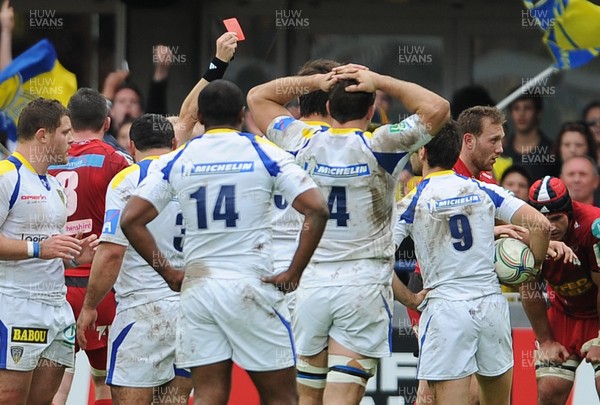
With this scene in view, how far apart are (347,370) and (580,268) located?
2.33 metres

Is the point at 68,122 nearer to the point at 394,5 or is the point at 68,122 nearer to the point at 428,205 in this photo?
the point at 428,205

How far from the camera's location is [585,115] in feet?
43.3

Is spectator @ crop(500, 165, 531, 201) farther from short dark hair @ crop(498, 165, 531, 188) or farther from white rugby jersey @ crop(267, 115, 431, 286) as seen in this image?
white rugby jersey @ crop(267, 115, 431, 286)

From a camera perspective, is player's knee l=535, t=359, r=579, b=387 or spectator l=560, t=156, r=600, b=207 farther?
spectator l=560, t=156, r=600, b=207

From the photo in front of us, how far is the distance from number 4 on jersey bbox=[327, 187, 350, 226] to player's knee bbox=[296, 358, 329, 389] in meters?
0.91

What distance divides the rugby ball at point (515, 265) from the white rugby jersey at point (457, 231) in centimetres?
25

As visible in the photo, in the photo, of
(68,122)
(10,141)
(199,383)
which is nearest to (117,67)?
(10,141)

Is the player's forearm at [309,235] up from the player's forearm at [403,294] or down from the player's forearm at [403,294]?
up

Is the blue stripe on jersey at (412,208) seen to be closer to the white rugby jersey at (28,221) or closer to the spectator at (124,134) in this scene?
the white rugby jersey at (28,221)

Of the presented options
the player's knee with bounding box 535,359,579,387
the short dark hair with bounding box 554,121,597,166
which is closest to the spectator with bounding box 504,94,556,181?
the short dark hair with bounding box 554,121,597,166

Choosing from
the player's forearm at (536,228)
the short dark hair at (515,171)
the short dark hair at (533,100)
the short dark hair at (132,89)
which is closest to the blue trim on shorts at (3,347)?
the player's forearm at (536,228)

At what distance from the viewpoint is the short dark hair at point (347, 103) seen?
7805 millimetres

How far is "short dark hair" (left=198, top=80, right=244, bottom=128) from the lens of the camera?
7.20 meters

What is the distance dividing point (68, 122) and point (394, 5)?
5.83m
